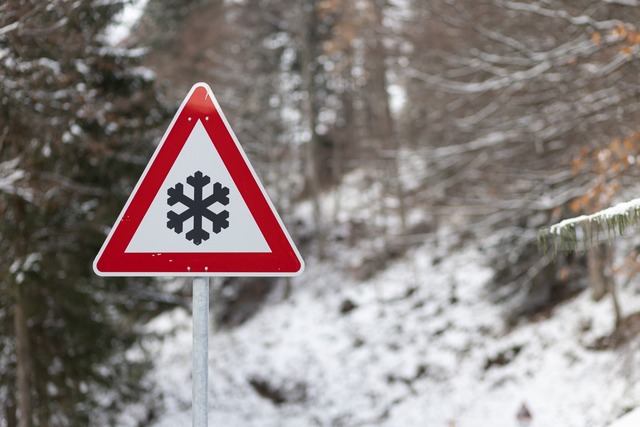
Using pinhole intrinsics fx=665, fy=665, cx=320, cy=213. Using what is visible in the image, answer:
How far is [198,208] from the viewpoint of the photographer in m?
2.48

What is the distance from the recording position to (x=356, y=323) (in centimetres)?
1942

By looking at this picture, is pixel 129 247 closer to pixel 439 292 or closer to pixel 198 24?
pixel 439 292

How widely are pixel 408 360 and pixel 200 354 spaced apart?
46.1 ft

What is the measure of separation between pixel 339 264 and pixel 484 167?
11835 mm

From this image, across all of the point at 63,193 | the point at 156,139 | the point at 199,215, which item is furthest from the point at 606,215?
the point at 156,139

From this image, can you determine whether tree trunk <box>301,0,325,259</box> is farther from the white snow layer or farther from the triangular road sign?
the triangular road sign

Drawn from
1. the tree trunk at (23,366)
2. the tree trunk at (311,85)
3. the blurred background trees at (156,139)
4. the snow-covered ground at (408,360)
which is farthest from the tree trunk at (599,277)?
the tree trunk at (311,85)

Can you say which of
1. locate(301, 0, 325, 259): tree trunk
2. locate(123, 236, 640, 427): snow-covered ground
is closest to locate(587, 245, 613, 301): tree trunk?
locate(123, 236, 640, 427): snow-covered ground

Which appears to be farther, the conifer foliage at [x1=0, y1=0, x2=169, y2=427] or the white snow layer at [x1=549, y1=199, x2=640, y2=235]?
the conifer foliage at [x1=0, y1=0, x2=169, y2=427]

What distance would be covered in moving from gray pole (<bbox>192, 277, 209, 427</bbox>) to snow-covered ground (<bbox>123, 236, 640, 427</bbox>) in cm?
804

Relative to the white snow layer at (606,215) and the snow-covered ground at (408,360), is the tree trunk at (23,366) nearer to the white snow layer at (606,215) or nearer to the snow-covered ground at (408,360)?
the snow-covered ground at (408,360)

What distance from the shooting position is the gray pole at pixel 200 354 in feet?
7.35

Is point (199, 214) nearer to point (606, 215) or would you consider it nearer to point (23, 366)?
point (606, 215)

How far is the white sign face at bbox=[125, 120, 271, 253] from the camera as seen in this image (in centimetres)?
247
